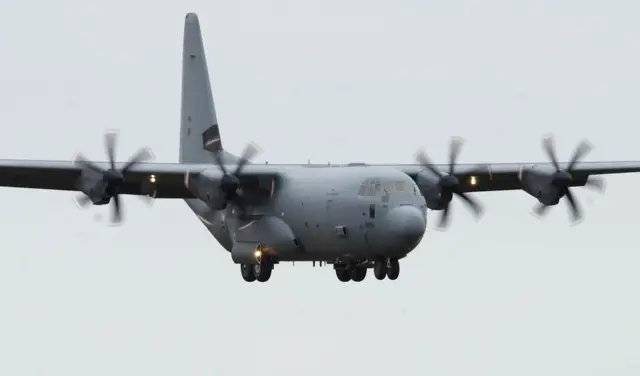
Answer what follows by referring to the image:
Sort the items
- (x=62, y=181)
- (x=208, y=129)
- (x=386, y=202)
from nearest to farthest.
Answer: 1. (x=386, y=202)
2. (x=62, y=181)
3. (x=208, y=129)

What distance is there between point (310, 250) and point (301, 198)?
1547 mm

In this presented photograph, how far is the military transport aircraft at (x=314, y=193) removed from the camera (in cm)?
4819

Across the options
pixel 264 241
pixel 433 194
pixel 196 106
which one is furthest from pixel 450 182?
pixel 196 106

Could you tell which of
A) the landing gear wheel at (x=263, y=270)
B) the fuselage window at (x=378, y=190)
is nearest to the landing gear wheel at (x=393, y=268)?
the fuselage window at (x=378, y=190)

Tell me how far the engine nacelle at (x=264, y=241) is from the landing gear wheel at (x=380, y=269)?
264cm

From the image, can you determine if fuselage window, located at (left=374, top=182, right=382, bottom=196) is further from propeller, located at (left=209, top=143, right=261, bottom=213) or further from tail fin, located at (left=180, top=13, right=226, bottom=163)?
tail fin, located at (left=180, top=13, right=226, bottom=163)

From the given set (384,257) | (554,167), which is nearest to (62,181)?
(384,257)

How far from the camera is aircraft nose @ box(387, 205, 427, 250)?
4684cm

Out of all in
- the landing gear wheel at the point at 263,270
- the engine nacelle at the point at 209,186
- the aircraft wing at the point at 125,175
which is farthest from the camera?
the landing gear wheel at the point at 263,270

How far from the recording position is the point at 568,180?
51.2 m

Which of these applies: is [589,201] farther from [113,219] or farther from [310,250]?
[113,219]

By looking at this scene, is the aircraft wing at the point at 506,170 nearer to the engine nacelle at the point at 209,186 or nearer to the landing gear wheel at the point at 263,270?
the landing gear wheel at the point at 263,270

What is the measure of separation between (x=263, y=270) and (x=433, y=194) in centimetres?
557

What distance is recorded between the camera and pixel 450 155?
5219 cm
